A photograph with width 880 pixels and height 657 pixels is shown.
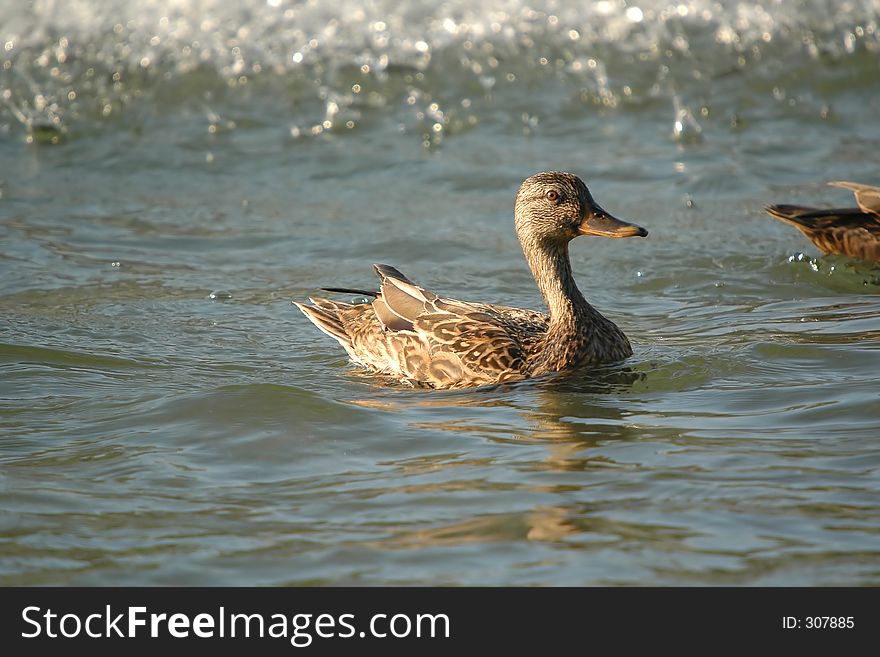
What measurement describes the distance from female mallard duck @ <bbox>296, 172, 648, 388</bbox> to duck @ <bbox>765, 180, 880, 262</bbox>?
9.11 ft

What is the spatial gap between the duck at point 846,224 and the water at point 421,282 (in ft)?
0.37

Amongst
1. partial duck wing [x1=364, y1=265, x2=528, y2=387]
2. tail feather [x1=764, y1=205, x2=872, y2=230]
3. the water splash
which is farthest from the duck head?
the water splash

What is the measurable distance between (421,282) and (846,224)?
323 centimetres

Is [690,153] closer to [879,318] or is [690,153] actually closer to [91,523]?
[879,318]

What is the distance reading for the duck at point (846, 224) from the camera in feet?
32.6

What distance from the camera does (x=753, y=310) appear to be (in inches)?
362

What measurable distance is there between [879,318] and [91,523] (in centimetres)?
535

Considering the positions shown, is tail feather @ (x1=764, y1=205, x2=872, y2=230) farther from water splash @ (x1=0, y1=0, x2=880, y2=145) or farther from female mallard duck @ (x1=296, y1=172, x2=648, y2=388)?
water splash @ (x1=0, y1=0, x2=880, y2=145)

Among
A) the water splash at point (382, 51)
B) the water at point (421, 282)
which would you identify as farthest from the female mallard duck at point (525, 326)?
the water splash at point (382, 51)

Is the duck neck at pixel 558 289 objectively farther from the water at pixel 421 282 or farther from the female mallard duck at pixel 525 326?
the water at pixel 421 282

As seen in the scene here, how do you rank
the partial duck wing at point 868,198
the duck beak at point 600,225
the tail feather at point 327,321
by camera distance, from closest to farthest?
the duck beak at point 600,225
the tail feather at point 327,321
the partial duck wing at point 868,198
